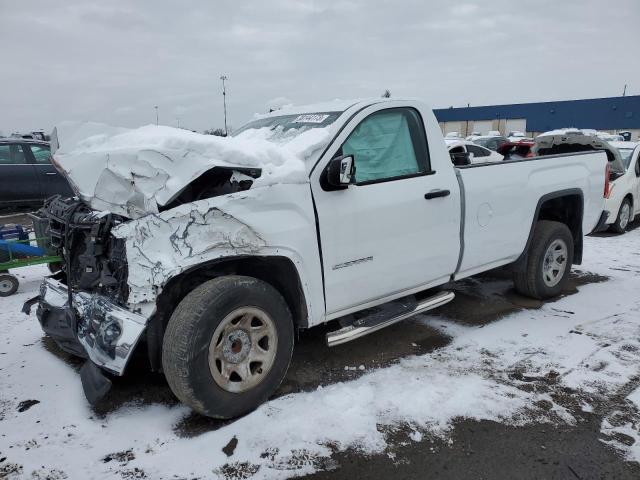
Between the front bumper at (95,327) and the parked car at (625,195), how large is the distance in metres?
8.77

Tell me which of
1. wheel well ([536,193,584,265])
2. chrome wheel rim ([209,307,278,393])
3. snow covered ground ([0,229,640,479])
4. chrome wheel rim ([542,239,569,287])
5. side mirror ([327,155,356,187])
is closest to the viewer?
snow covered ground ([0,229,640,479])

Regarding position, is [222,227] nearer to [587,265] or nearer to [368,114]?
[368,114]

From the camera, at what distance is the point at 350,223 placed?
3414 mm

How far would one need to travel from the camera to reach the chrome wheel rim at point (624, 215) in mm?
9281

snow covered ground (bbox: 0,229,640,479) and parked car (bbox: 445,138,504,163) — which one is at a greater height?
parked car (bbox: 445,138,504,163)

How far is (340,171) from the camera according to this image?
10.5ft

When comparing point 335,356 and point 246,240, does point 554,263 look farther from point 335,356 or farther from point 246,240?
point 246,240

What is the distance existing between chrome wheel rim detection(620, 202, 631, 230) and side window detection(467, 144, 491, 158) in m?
4.54

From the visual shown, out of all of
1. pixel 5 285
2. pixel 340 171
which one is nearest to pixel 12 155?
pixel 5 285

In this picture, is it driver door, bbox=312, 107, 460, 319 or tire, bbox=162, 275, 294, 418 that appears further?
driver door, bbox=312, 107, 460, 319

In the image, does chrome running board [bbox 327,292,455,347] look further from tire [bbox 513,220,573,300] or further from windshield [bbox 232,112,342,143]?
windshield [bbox 232,112,342,143]

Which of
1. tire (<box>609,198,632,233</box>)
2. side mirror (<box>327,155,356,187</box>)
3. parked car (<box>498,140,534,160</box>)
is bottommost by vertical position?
tire (<box>609,198,632,233</box>)

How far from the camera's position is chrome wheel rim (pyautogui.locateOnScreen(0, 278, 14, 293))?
5.48m

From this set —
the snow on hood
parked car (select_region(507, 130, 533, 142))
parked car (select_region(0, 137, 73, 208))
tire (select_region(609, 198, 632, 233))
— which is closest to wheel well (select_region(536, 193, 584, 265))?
the snow on hood
